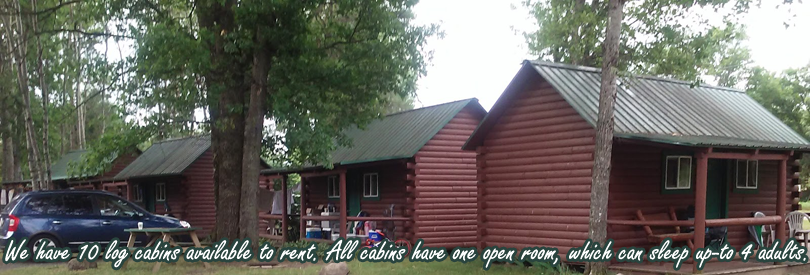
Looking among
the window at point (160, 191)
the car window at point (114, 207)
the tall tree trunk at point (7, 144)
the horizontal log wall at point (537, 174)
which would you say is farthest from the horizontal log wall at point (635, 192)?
the tall tree trunk at point (7, 144)

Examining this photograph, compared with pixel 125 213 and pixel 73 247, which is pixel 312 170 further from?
pixel 73 247

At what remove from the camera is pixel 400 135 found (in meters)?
20.9

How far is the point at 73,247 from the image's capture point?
17172 millimetres

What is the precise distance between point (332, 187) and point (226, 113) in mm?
6632

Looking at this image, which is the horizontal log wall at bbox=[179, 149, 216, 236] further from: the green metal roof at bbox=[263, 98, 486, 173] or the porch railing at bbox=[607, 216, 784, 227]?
the porch railing at bbox=[607, 216, 784, 227]

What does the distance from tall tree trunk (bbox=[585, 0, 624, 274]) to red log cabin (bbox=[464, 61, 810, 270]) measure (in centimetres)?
69

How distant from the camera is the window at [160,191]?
100ft

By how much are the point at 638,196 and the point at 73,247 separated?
12.8 m

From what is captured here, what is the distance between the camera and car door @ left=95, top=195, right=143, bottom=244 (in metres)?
17.5

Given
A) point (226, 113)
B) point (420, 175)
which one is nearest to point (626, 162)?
point (420, 175)

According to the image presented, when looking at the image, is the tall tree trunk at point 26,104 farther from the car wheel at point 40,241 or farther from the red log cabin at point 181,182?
the car wheel at point 40,241

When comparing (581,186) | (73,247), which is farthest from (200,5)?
(581,186)

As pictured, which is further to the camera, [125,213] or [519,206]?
[125,213]

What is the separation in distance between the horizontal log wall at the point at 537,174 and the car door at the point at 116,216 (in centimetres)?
852
